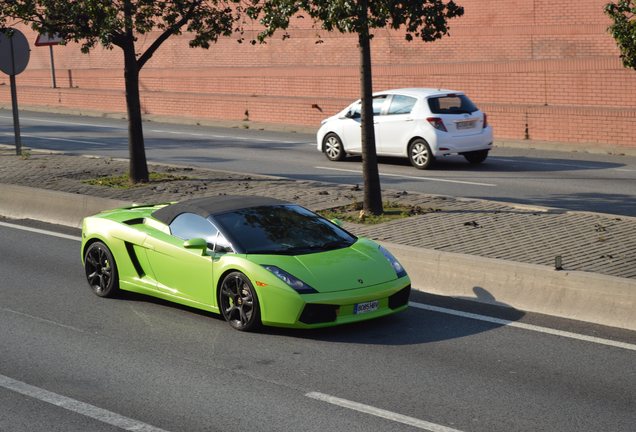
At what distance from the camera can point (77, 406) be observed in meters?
8.26

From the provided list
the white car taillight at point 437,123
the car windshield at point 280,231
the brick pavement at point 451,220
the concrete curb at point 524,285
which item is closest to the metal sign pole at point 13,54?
the brick pavement at point 451,220

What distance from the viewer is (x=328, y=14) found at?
587 inches

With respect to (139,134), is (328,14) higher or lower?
higher

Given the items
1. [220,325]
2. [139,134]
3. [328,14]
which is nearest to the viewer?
[220,325]

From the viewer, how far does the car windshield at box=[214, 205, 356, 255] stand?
1073 cm

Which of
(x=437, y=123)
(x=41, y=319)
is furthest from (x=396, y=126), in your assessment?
(x=41, y=319)

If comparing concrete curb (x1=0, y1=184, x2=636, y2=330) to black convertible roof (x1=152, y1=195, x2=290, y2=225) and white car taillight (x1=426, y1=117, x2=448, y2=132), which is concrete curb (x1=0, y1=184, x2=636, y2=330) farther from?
white car taillight (x1=426, y1=117, x2=448, y2=132)

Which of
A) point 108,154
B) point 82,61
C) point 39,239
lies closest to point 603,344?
point 39,239

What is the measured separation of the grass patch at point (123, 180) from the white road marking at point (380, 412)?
37.5 ft

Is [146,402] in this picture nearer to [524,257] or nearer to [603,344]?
[603,344]

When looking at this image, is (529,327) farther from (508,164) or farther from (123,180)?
(508,164)

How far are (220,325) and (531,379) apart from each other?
3.33m

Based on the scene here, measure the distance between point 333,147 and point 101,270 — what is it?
1308cm

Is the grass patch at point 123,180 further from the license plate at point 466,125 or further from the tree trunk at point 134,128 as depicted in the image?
the license plate at point 466,125
